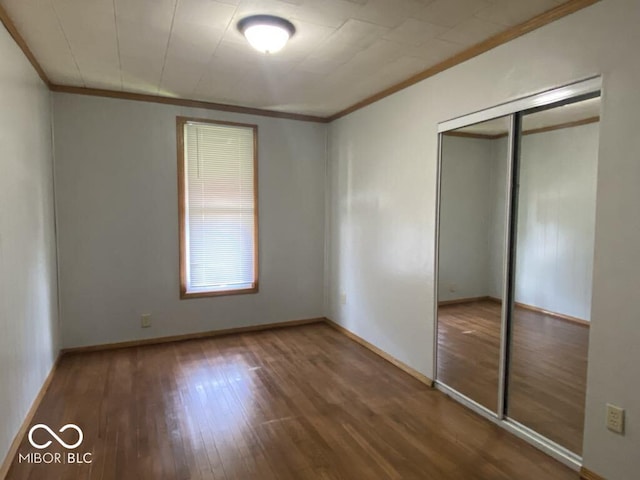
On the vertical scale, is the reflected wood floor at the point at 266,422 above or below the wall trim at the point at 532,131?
below

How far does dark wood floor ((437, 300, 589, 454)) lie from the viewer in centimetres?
221

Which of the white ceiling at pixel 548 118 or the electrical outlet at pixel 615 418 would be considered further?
the white ceiling at pixel 548 118

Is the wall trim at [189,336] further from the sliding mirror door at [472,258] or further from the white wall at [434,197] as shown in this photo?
the sliding mirror door at [472,258]

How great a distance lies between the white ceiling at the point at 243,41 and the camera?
210cm

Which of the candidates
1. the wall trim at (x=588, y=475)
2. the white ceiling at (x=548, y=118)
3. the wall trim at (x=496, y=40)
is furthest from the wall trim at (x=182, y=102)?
the wall trim at (x=588, y=475)

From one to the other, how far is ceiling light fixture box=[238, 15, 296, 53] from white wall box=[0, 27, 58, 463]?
1.36m

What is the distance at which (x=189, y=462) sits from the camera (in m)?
2.11

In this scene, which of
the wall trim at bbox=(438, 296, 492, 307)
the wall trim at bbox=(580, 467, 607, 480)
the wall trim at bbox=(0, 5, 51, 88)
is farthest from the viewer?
the wall trim at bbox=(438, 296, 492, 307)

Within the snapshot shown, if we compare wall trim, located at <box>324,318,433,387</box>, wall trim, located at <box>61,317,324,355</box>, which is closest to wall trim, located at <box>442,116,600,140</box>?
wall trim, located at <box>324,318,433,387</box>

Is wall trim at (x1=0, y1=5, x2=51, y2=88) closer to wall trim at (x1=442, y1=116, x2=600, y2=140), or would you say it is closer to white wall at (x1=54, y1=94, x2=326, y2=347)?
white wall at (x1=54, y1=94, x2=326, y2=347)

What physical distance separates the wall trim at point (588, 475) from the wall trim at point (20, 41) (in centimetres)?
398

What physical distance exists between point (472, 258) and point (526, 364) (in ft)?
2.59

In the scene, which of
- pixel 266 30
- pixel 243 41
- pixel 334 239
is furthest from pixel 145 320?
pixel 266 30

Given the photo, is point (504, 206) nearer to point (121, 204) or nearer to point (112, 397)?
point (112, 397)
